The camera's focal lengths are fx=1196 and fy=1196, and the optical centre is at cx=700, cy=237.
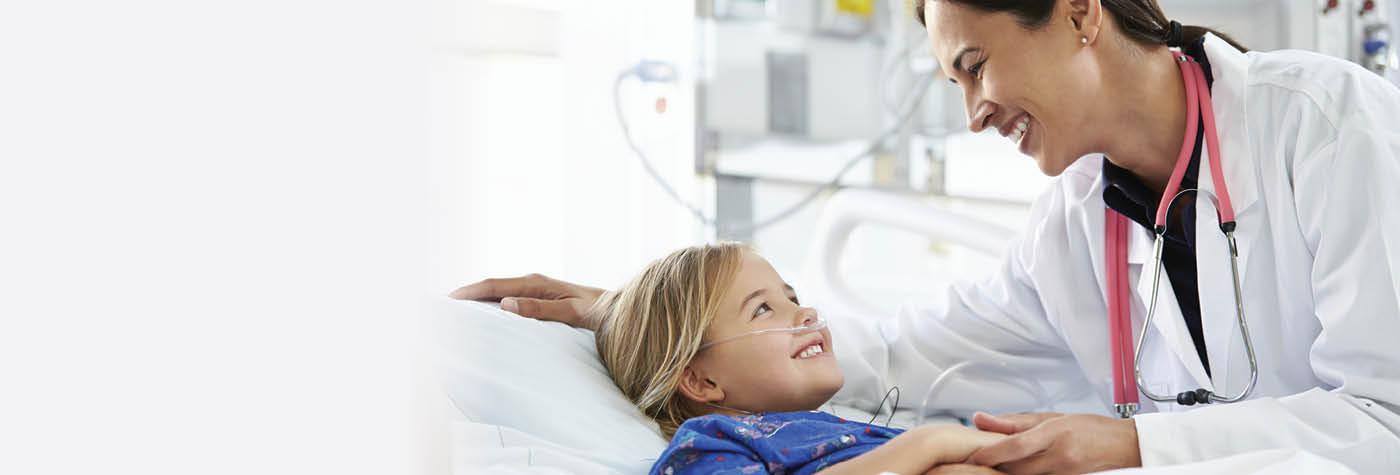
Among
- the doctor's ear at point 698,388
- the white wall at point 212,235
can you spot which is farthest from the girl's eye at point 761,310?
the white wall at point 212,235

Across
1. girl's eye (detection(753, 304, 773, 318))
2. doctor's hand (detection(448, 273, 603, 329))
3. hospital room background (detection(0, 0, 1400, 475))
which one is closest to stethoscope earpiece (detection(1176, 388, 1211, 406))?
girl's eye (detection(753, 304, 773, 318))

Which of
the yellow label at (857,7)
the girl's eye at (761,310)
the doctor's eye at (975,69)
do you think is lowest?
the girl's eye at (761,310)

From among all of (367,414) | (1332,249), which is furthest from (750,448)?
(367,414)

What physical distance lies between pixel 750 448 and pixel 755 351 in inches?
11.8

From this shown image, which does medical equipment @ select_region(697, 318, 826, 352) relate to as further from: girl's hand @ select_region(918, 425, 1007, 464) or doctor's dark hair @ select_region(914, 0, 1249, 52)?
doctor's dark hair @ select_region(914, 0, 1249, 52)

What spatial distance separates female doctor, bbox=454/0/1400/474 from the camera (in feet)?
4.44

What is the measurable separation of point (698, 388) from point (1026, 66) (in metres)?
0.63

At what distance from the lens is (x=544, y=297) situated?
1.90m

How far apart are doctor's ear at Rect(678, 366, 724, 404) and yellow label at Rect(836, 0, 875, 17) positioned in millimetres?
2646

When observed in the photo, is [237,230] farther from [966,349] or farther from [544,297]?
[966,349]

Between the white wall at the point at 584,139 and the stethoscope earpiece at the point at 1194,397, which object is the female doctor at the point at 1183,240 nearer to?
the stethoscope earpiece at the point at 1194,397

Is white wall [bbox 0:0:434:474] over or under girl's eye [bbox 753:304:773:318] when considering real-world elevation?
over

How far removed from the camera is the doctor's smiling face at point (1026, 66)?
1.56 meters

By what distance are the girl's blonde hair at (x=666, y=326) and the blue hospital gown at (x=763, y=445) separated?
0.19 m
